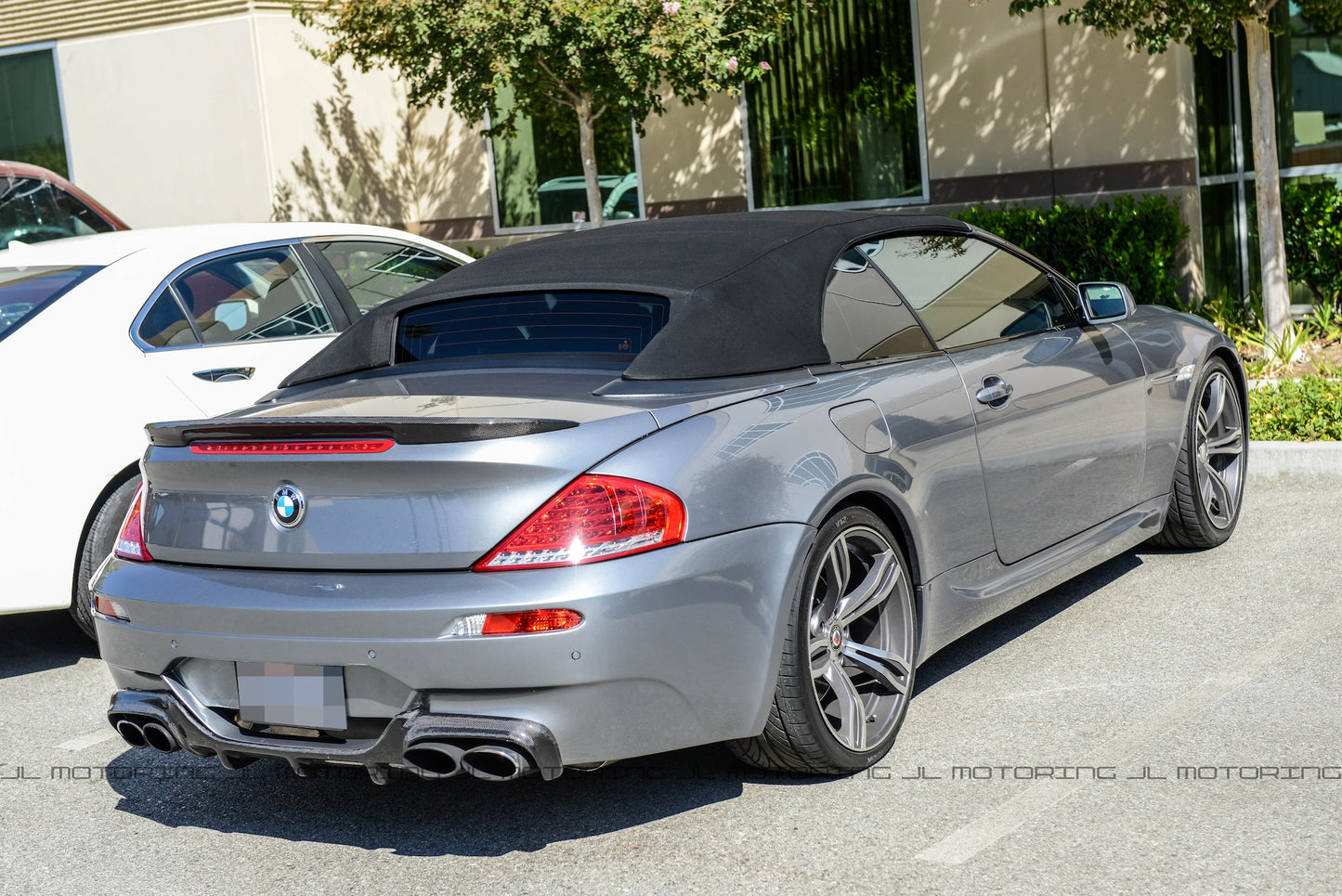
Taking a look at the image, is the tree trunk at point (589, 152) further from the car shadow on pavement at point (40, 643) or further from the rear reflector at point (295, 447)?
the rear reflector at point (295, 447)

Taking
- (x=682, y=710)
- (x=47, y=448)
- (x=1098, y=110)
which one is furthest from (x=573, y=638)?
(x=1098, y=110)

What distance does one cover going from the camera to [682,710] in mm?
3490

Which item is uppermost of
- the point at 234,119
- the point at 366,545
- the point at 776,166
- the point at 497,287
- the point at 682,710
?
the point at 234,119

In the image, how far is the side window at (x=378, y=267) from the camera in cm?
661

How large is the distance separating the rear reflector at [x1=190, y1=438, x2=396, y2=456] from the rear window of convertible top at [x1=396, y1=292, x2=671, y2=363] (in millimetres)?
900

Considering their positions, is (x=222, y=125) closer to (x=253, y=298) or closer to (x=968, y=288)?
(x=253, y=298)

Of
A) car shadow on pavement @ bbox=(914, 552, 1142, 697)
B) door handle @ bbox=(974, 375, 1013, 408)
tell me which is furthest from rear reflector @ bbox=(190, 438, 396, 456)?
car shadow on pavement @ bbox=(914, 552, 1142, 697)

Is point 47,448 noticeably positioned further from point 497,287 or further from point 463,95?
point 463,95

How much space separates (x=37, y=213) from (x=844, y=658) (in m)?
7.89

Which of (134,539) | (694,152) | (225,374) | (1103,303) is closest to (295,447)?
(134,539)

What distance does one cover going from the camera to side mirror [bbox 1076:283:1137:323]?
17.4 ft

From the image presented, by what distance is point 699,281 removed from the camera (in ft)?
13.6

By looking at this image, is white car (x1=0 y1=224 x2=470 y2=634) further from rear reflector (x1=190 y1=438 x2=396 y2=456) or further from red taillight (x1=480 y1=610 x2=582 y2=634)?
red taillight (x1=480 y1=610 x2=582 y2=634)

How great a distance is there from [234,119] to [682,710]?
1222 centimetres
